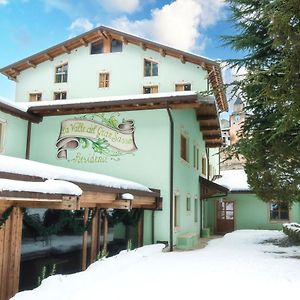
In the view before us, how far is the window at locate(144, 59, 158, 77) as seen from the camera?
69.3 ft

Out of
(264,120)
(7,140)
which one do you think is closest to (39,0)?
(7,140)

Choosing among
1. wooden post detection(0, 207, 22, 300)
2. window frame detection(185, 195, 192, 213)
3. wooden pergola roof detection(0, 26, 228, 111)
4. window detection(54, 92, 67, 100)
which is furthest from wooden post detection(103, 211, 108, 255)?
window detection(54, 92, 67, 100)

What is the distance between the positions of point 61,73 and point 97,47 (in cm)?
240

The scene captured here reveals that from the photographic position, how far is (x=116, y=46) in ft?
70.8

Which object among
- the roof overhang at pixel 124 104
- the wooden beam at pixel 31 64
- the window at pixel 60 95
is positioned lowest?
the roof overhang at pixel 124 104

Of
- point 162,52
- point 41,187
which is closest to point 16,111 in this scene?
point 162,52

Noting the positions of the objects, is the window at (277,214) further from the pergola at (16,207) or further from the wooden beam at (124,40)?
the pergola at (16,207)

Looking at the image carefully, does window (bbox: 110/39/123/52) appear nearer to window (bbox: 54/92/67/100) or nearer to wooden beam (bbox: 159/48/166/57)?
wooden beam (bbox: 159/48/166/57)

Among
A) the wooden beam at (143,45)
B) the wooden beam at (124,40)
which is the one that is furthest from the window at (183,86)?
the wooden beam at (124,40)

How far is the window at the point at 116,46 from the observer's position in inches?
845

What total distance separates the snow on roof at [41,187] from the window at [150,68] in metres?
14.0

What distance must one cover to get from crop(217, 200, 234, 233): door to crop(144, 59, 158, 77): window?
10660 millimetres

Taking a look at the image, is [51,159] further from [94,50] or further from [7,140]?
[94,50]

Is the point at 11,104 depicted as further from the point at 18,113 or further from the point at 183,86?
the point at 183,86
